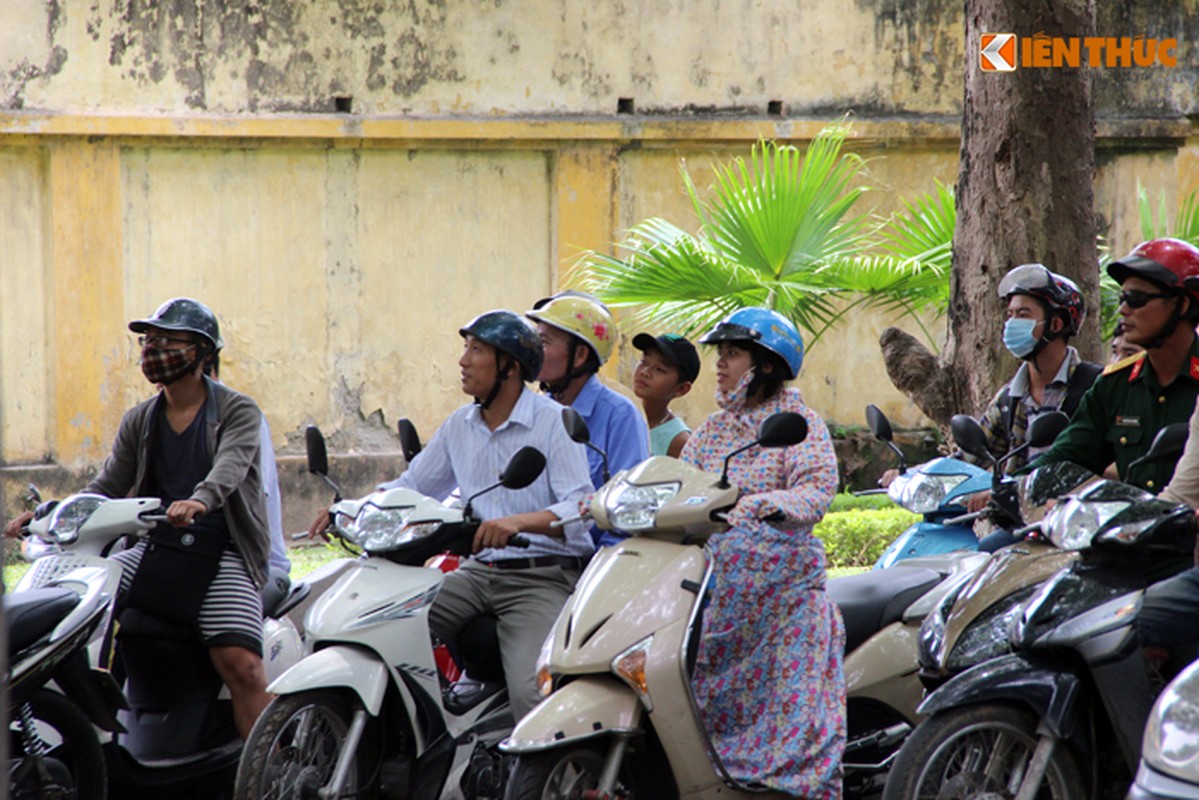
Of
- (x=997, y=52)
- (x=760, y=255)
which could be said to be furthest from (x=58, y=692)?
(x=997, y=52)

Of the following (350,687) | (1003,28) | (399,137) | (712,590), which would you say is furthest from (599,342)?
(399,137)

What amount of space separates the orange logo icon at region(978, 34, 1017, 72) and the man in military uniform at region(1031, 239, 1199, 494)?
3495mm

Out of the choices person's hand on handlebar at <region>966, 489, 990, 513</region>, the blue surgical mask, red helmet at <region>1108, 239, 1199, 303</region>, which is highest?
red helmet at <region>1108, 239, 1199, 303</region>

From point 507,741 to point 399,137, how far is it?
9.06 meters

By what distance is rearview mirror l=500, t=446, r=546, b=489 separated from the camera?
4.44m

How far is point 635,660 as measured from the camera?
4.25 m

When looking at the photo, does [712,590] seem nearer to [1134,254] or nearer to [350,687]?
[350,687]

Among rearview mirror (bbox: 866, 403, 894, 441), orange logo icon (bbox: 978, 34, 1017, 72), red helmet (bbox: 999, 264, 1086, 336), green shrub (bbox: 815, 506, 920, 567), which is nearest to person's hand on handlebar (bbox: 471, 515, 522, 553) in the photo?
rearview mirror (bbox: 866, 403, 894, 441)

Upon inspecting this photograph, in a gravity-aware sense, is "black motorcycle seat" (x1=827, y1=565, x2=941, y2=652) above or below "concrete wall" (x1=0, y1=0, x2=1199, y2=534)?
below

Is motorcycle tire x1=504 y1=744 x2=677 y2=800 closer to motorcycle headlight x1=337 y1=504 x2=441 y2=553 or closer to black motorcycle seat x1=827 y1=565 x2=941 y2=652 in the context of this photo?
motorcycle headlight x1=337 y1=504 x2=441 y2=553

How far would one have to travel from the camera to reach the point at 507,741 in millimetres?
4121

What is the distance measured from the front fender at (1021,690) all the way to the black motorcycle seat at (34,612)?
2514 mm

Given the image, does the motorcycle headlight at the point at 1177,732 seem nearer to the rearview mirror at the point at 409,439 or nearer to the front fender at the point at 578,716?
the front fender at the point at 578,716

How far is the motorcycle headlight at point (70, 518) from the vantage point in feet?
16.3
